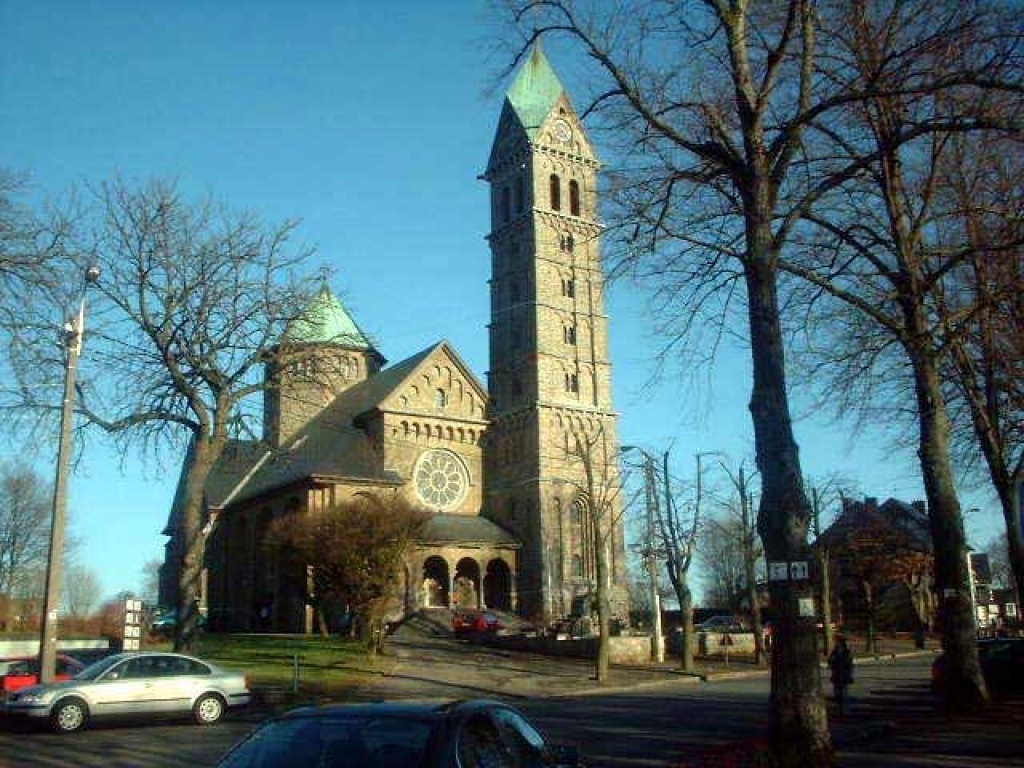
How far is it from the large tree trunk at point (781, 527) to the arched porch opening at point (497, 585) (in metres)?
47.9

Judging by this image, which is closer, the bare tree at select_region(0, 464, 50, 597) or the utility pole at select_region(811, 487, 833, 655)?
the utility pole at select_region(811, 487, 833, 655)

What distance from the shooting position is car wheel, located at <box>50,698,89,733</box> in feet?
59.7

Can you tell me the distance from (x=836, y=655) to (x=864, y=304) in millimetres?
6934

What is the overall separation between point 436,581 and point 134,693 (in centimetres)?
4011

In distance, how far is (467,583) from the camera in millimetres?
59781

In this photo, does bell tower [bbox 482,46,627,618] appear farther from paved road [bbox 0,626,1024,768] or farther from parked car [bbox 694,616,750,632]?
paved road [bbox 0,626,1024,768]

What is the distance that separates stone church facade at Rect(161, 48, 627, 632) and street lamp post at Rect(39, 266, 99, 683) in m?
32.8

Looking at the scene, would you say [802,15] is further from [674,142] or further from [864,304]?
[864,304]

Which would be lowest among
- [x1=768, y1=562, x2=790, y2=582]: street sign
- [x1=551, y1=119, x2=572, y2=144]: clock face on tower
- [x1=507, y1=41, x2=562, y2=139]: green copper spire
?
[x1=768, y1=562, x2=790, y2=582]: street sign

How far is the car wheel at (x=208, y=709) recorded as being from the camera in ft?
65.5

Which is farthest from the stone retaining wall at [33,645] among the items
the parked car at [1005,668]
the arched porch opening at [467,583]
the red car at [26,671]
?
the parked car at [1005,668]

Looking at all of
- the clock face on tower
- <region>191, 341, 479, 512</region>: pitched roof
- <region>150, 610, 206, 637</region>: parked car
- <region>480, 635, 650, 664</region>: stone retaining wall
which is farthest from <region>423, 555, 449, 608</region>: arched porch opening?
the clock face on tower

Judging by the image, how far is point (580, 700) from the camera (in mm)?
25766

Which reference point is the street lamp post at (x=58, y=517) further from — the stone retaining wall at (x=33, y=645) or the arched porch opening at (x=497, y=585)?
the arched porch opening at (x=497, y=585)
